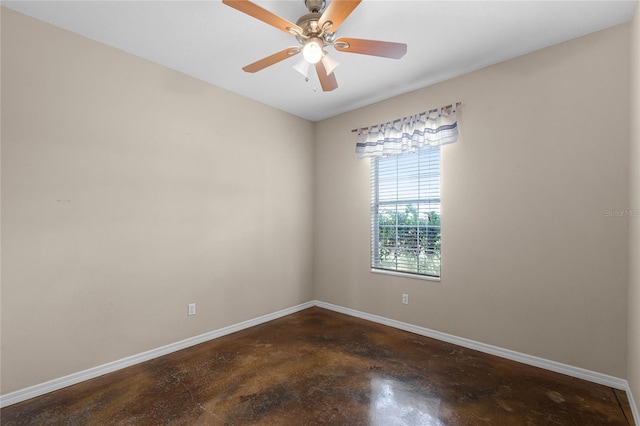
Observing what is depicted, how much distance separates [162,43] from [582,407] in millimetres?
4256

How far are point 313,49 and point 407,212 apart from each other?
224 cm

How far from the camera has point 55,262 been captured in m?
2.33

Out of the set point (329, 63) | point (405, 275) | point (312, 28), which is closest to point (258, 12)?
point (312, 28)

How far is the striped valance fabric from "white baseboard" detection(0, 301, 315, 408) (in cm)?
261

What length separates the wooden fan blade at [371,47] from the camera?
1967 mm

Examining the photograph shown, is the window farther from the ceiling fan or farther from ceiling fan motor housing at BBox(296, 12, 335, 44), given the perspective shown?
ceiling fan motor housing at BBox(296, 12, 335, 44)

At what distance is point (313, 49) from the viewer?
199cm

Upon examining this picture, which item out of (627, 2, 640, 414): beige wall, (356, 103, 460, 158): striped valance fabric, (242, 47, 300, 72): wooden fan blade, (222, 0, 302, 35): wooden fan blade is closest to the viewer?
(222, 0, 302, 35): wooden fan blade

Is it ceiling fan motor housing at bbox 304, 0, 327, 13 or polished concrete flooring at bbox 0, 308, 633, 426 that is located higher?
ceiling fan motor housing at bbox 304, 0, 327, 13

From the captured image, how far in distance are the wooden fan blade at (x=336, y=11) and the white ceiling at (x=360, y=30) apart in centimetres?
40

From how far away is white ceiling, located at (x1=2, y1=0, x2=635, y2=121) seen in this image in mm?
2115

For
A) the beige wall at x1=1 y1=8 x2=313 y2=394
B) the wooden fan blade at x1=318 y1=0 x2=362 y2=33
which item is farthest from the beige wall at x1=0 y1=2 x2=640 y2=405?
the wooden fan blade at x1=318 y1=0 x2=362 y2=33

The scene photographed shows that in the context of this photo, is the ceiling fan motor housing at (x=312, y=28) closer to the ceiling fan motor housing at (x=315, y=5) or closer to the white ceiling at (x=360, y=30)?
the ceiling fan motor housing at (x=315, y=5)

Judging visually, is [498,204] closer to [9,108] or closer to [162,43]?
[162,43]
